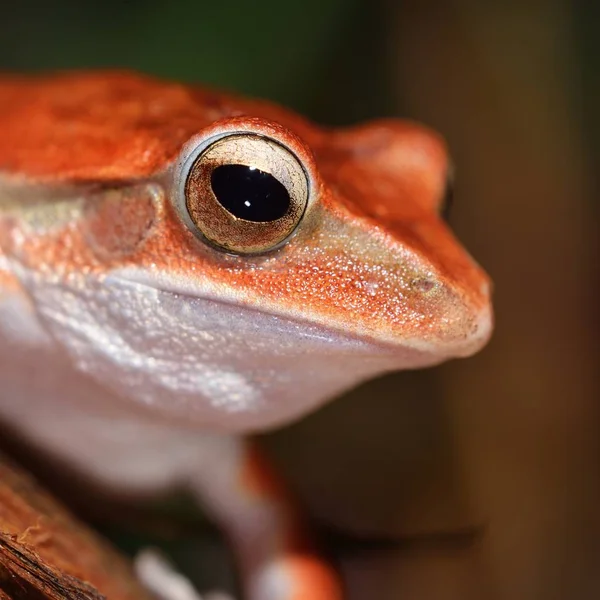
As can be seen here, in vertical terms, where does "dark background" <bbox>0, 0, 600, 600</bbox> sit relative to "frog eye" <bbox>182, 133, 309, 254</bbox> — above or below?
above

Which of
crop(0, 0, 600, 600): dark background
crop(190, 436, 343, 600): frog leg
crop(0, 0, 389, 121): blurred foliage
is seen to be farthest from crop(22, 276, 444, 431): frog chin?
crop(0, 0, 389, 121): blurred foliage

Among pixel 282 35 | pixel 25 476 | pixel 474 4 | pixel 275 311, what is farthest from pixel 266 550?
pixel 474 4

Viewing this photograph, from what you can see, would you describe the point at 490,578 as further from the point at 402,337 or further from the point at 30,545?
the point at 30,545

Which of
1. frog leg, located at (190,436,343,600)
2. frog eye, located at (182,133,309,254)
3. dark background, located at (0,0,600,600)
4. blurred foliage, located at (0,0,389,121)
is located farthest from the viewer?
blurred foliage, located at (0,0,389,121)

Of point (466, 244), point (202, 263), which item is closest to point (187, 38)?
point (466, 244)

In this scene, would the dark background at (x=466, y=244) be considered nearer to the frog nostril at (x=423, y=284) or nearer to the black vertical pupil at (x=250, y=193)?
the frog nostril at (x=423, y=284)

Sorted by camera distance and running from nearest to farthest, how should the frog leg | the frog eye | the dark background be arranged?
the frog eye, the frog leg, the dark background

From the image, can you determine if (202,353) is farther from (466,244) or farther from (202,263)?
(466,244)

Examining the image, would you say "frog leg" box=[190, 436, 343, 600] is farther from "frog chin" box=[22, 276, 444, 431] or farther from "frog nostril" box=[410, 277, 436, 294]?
"frog nostril" box=[410, 277, 436, 294]
